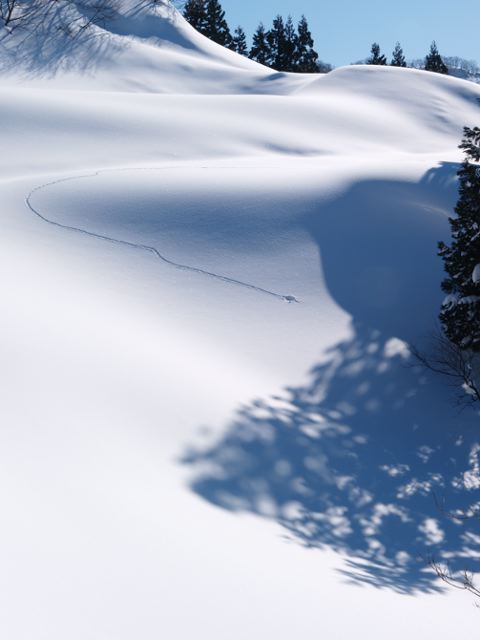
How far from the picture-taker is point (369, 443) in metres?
7.66

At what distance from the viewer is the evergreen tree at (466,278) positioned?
830cm

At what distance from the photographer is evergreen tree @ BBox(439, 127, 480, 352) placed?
327 inches

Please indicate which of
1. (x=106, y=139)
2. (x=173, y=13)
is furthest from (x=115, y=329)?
(x=173, y=13)

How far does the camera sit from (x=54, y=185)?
12.0 meters

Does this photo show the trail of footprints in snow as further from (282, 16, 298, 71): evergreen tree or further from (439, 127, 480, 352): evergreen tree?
(282, 16, 298, 71): evergreen tree

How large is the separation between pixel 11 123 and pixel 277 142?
21.4 feet

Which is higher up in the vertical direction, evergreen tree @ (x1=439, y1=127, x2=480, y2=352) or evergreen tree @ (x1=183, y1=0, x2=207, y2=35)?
evergreen tree @ (x1=183, y1=0, x2=207, y2=35)

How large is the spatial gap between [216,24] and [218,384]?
43.1 metres

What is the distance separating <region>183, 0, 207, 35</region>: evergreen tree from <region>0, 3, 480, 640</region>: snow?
29.5 m

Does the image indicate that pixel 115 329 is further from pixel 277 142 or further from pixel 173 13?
pixel 173 13

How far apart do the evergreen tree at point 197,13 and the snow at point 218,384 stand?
29.5 meters

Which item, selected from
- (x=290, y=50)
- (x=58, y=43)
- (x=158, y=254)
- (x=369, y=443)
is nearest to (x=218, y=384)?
(x=369, y=443)

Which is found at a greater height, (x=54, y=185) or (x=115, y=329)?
(x=54, y=185)

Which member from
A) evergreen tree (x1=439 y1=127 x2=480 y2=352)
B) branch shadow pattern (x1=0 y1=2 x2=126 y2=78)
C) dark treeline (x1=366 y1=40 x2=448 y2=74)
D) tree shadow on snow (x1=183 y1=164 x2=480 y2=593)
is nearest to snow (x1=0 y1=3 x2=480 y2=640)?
tree shadow on snow (x1=183 y1=164 x2=480 y2=593)
